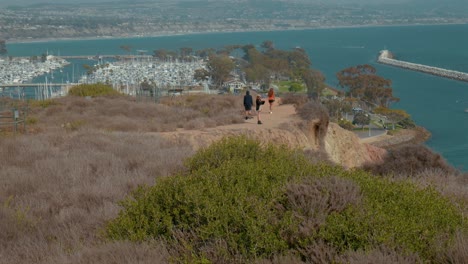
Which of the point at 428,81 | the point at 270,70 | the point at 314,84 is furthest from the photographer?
the point at 428,81

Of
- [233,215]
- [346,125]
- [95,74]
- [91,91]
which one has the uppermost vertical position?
[233,215]

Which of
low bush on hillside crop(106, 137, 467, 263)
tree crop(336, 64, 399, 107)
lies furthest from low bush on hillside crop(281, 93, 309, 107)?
tree crop(336, 64, 399, 107)

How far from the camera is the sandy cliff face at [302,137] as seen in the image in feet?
57.4

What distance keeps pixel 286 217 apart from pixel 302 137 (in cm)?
1430

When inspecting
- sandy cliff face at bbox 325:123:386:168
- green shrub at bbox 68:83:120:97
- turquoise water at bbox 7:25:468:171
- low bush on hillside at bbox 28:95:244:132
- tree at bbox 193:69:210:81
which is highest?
low bush on hillside at bbox 28:95:244:132

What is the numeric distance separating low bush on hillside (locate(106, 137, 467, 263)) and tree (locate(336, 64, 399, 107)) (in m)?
59.9

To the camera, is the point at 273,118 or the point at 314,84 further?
the point at 314,84

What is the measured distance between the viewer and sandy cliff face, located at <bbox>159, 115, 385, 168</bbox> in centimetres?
1750

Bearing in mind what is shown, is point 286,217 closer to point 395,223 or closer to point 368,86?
point 395,223

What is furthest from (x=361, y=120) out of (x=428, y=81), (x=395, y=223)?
(x=395, y=223)

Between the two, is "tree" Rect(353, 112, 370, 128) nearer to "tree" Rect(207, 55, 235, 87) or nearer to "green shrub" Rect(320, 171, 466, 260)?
"tree" Rect(207, 55, 235, 87)

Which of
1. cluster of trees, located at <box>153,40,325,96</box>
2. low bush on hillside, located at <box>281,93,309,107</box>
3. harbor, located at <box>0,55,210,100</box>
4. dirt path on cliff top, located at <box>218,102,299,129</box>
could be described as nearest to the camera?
dirt path on cliff top, located at <box>218,102,299,129</box>

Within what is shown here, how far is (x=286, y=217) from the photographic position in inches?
228

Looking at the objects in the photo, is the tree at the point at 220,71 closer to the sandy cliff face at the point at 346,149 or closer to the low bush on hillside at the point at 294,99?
the low bush on hillside at the point at 294,99
